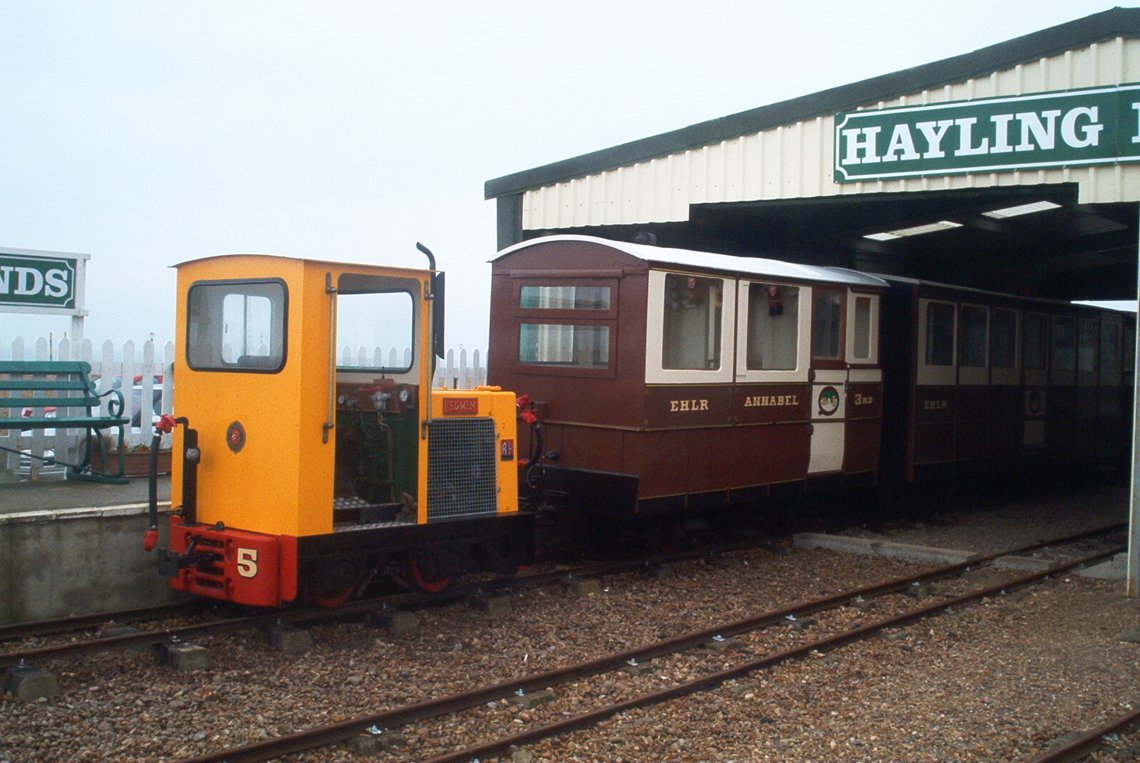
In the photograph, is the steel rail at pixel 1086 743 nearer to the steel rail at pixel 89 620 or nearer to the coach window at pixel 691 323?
the coach window at pixel 691 323

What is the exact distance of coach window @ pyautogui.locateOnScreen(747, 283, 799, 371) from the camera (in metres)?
10.5

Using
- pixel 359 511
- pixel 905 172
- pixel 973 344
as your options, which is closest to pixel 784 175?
pixel 905 172

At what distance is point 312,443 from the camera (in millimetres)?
6992

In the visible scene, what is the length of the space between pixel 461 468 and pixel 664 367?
2.30 meters

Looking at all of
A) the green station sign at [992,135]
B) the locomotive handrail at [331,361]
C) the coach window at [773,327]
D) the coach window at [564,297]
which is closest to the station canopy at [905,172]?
the green station sign at [992,135]

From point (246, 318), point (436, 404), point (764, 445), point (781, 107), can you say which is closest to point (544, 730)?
point (436, 404)

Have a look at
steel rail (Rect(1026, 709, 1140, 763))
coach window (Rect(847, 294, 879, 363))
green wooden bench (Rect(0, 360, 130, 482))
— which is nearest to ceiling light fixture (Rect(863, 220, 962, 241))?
coach window (Rect(847, 294, 879, 363))

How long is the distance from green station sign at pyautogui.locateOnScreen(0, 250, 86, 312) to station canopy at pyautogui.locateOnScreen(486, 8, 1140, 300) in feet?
18.2

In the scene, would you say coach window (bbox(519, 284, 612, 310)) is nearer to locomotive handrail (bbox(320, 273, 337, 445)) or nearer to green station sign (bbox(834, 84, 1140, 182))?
locomotive handrail (bbox(320, 273, 337, 445))

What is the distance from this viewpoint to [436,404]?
7.88 metres

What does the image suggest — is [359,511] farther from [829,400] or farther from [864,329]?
[864,329]

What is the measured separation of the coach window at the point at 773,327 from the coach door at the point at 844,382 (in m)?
0.39

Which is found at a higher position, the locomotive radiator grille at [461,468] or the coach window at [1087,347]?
the coach window at [1087,347]

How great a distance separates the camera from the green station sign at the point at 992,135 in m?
9.61
